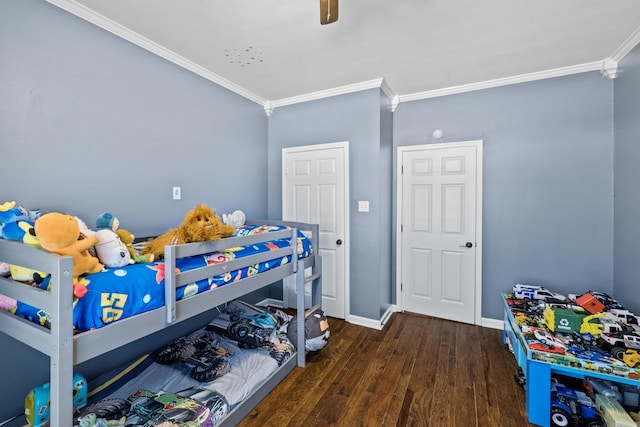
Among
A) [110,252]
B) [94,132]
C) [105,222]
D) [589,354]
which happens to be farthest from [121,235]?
[589,354]

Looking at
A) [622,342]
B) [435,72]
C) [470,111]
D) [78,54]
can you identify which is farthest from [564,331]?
[78,54]

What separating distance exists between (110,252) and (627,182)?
11.9 feet

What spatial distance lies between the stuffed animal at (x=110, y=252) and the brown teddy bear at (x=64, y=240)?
0.43ft

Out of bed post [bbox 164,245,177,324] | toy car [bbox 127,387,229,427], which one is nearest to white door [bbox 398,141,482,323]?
toy car [bbox 127,387,229,427]

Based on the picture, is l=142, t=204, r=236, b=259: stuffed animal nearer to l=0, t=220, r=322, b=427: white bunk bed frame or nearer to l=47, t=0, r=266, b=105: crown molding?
l=0, t=220, r=322, b=427: white bunk bed frame

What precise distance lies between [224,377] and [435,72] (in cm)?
312

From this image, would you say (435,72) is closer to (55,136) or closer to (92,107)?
(92,107)

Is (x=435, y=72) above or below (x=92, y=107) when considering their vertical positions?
above

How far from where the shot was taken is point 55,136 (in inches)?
68.7

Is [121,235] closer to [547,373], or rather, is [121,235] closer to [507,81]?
[547,373]

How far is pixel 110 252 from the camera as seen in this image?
132 cm

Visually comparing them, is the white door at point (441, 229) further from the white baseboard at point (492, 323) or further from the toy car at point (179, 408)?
the toy car at point (179, 408)

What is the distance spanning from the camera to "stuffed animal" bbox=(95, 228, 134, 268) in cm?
131

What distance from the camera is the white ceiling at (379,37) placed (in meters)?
1.85
